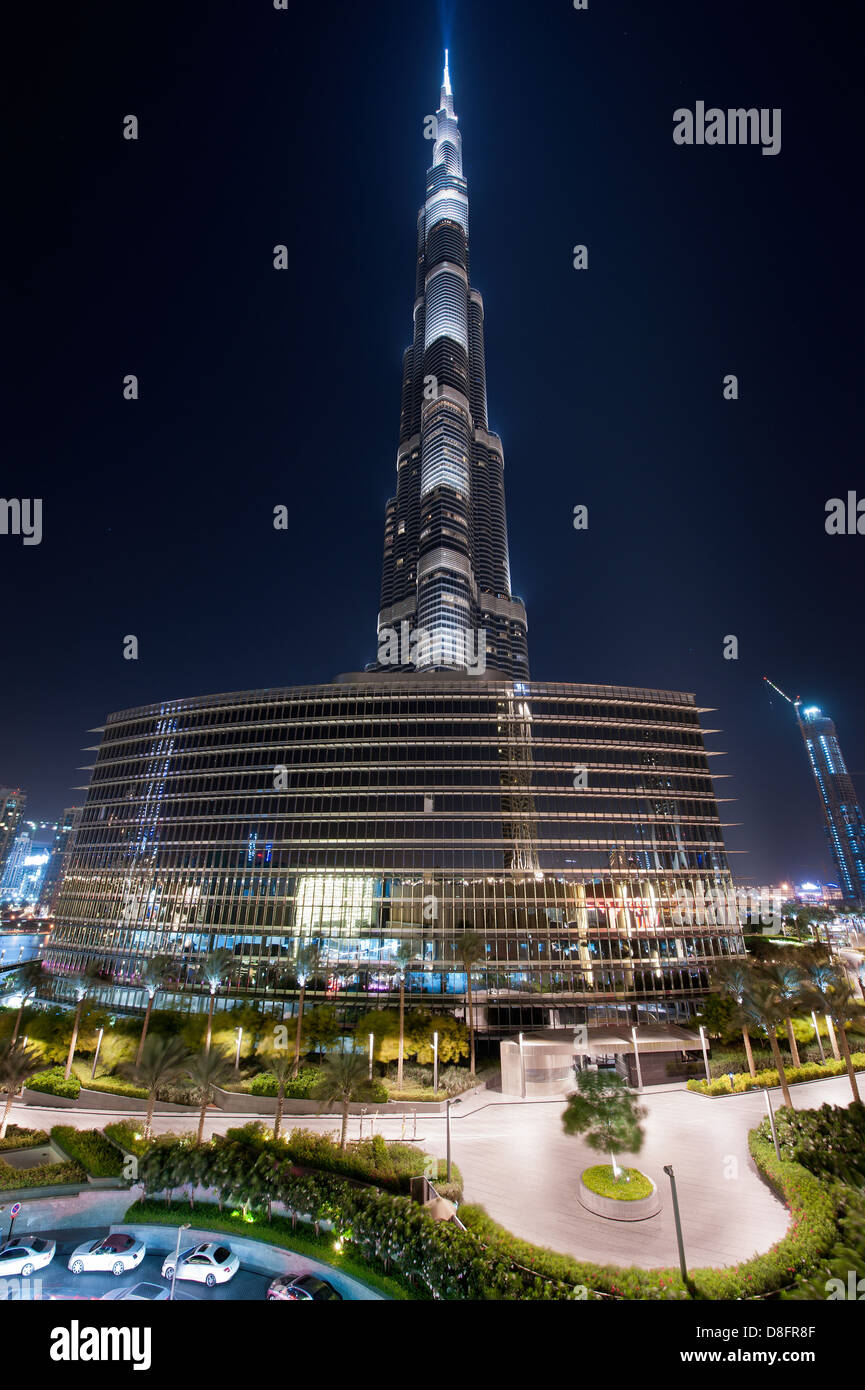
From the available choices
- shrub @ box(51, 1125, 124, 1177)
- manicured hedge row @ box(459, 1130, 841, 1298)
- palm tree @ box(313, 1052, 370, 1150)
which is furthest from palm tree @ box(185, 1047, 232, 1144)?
manicured hedge row @ box(459, 1130, 841, 1298)

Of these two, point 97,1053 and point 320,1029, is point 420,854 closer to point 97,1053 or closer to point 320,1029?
point 320,1029

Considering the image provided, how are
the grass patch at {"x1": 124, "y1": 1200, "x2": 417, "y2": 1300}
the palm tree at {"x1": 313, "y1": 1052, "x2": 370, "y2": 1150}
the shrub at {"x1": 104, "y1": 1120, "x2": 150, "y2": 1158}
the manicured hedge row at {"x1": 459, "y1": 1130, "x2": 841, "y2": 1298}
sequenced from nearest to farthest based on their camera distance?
1. the manicured hedge row at {"x1": 459, "y1": 1130, "x2": 841, "y2": 1298}
2. the grass patch at {"x1": 124, "y1": 1200, "x2": 417, "y2": 1300}
3. the shrub at {"x1": 104, "y1": 1120, "x2": 150, "y2": 1158}
4. the palm tree at {"x1": 313, "y1": 1052, "x2": 370, "y2": 1150}

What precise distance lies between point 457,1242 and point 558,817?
43.4m

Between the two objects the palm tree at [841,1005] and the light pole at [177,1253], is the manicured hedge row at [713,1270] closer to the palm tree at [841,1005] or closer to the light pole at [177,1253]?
the light pole at [177,1253]

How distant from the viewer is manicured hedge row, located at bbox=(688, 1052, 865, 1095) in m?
35.7

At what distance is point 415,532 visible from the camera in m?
193

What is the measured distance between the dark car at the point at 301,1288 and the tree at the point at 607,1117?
33.8 ft

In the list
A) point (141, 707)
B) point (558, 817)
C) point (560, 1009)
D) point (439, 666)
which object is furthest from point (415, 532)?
point (560, 1009)

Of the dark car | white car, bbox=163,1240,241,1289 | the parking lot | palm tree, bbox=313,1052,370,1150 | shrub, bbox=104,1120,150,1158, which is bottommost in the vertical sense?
the parking lot

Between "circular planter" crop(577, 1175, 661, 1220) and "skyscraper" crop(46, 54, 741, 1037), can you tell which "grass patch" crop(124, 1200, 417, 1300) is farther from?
"skyscraper" crop(46, 54, 741, 1037)

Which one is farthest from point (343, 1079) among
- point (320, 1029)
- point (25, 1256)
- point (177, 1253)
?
point (320, 1029)

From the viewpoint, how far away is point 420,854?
188ft

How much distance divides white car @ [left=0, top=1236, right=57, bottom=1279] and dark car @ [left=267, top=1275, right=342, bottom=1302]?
926 centimetres

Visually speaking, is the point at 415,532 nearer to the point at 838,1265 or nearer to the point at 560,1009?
the point at 560,1009
